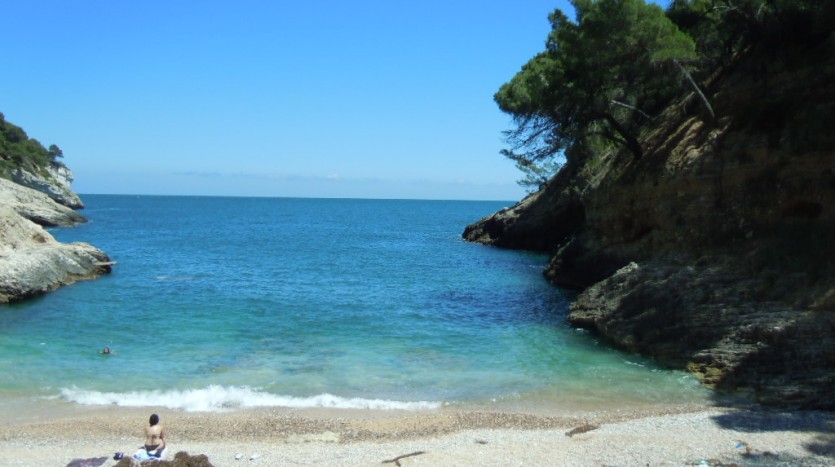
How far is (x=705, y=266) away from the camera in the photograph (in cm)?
2000

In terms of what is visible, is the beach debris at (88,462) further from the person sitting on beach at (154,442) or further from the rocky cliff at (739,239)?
the rocky cliff at (739,239)

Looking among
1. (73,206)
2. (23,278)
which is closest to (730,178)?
(23,278)

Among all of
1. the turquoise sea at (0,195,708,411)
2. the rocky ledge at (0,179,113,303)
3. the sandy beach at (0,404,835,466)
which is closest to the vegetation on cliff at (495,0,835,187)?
the turquoise sea at (0,195,708,411)

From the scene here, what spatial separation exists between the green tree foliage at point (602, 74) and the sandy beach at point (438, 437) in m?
14.3

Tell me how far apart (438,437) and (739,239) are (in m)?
12.8

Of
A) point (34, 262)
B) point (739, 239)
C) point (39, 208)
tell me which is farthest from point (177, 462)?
point (39, 208)

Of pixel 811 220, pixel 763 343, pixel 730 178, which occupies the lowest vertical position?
pixel 763 343

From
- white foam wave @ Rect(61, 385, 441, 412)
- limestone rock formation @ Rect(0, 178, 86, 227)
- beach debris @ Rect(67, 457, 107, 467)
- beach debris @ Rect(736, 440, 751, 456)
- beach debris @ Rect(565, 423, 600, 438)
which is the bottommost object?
white foam wave @ Rect(61, 385, 441, 412)

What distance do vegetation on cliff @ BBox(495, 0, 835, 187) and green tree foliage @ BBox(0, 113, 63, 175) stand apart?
3119 inches

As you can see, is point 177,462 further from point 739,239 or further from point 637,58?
point 637,58

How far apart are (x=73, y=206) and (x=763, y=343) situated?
366ft

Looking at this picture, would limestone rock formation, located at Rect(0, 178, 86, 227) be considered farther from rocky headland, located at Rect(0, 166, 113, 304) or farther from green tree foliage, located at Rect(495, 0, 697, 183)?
green tree foliage, located at Rect(495, 0, 697, 183)

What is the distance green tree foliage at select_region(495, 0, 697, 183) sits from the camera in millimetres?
23500

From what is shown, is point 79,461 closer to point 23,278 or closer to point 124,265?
point 23,278
